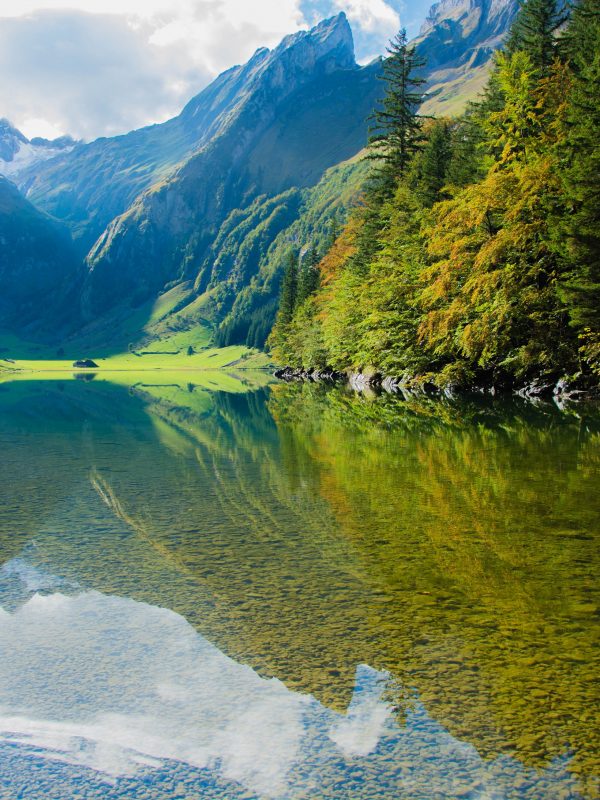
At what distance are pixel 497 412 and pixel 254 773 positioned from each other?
29.6 metres

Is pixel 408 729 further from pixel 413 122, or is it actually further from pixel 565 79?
pixel 413 122

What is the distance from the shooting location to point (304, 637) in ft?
25.8

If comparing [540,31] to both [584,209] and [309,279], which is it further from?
[309,279]

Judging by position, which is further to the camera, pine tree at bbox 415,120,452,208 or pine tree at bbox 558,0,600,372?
pine tree at bbox 415,120,452,208

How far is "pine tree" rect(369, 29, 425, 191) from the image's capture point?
5781 centimetres

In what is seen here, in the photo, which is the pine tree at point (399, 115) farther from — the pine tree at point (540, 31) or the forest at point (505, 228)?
the pine tree at point (540, 31)

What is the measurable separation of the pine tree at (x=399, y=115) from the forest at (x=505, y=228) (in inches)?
7.2

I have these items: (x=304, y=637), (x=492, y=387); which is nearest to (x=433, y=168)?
(x=492, y=387)

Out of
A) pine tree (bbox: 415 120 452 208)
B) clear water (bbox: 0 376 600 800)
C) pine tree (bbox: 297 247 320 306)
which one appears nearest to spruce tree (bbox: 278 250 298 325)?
pine tree (bbox: 297 247 320 306)

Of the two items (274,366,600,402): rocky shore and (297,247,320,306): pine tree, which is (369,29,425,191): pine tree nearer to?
(274,366,600,402): rocky shore

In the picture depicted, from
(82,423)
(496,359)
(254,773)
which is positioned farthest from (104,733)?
(496,359)

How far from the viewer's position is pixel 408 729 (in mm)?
5961

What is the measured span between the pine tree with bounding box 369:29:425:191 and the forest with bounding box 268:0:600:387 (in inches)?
7.2

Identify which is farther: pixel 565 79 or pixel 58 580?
pixel 565 79
